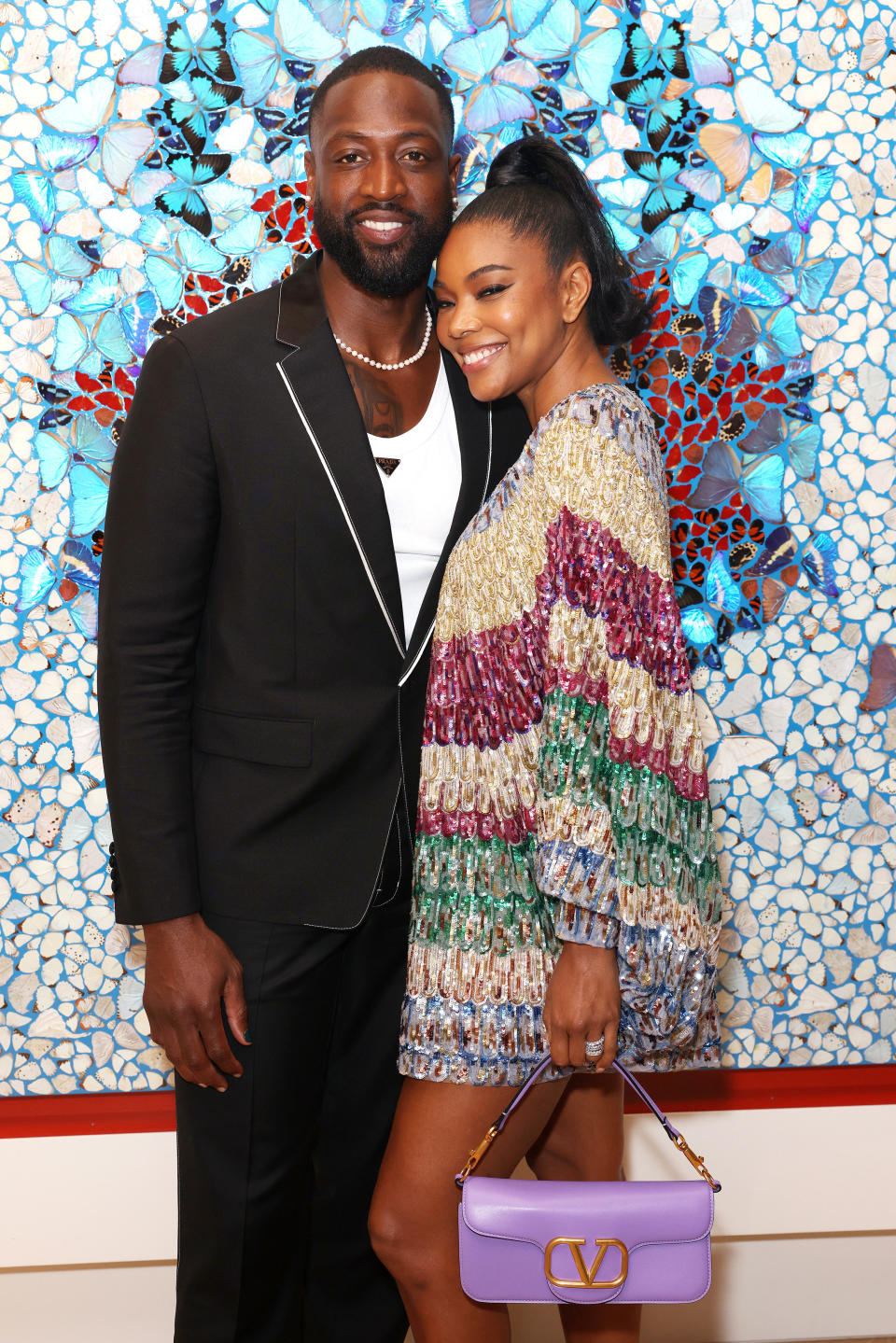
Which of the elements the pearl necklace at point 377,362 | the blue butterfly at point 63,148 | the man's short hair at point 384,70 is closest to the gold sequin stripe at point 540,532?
the pearl necklace at point 377,362

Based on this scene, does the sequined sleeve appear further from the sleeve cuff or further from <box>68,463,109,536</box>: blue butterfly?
<box>68,463,109,536</box>: blue butterfly

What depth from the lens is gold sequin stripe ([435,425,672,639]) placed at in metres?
→ 1.43

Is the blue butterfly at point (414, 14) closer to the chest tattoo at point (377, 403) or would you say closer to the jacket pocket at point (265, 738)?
the chest tattoo at point (377, 403)

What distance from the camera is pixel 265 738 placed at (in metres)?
1.70

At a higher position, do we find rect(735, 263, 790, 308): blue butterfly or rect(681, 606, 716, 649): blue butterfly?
rect(735, 263, 790, 308): blue butterfly

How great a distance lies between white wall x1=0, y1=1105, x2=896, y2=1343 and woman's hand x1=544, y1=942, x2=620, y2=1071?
103 cm

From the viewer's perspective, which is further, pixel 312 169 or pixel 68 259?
pixel 68 259

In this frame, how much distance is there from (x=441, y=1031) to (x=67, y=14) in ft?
6.07

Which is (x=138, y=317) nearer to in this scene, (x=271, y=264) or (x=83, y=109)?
(x=271, y=264)

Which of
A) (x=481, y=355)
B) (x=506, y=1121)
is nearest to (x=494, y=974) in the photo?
(x=506, y=1121)

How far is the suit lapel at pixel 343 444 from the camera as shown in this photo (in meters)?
1.67

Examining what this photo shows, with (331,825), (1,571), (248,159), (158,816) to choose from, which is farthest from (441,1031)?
(248,159)

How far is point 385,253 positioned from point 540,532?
56 cm

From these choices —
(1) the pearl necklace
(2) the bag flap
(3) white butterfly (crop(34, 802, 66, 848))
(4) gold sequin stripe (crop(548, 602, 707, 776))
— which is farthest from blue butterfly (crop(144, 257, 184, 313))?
(2) the bag flap
